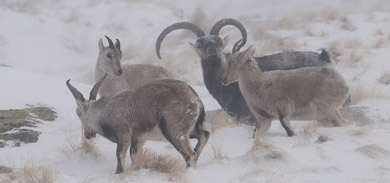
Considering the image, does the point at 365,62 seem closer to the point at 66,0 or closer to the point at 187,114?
the point at 187,114

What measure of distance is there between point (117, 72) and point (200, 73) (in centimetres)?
710

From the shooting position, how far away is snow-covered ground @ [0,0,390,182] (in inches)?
232

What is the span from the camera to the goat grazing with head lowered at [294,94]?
23.6ft

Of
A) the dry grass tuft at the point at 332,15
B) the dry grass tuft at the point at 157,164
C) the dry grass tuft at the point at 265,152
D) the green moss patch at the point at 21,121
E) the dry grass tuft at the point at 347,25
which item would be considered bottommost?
the dry grass tuft at the point at 347,25

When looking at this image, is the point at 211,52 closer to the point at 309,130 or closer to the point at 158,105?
the point at 309,130

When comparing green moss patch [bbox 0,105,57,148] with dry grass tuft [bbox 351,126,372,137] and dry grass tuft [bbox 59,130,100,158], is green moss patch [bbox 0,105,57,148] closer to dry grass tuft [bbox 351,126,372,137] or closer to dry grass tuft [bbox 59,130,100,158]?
dry grass tuft [bbox 59,130,100,158]

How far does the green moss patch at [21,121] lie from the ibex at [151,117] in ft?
4.73

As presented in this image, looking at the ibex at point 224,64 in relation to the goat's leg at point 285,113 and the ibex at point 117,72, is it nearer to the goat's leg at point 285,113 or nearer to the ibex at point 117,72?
the ibex at point 117,72

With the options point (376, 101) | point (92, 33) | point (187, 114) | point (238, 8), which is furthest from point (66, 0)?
point (187, 114)

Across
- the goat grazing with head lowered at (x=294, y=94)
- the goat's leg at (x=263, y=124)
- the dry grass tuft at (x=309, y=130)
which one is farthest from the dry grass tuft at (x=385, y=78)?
the goat's leg at (x=263, y=124)

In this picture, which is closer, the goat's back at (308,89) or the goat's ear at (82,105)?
the goat's ear at (82,105)

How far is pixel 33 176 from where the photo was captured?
5.39 metres

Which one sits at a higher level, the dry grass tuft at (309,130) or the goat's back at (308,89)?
the goat's back at (308,89)

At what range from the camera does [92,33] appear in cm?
1939
